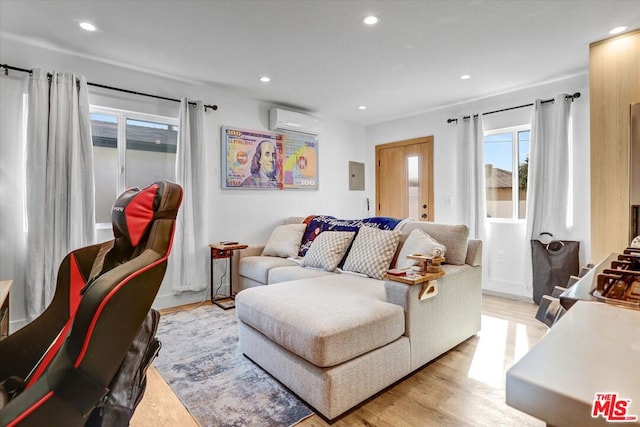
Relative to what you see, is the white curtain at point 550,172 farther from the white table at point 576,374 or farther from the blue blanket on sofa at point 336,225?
the white table at point 576,374

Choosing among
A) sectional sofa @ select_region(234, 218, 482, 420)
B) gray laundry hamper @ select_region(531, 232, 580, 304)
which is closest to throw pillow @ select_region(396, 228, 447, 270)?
sectional sofa @ select_region(234, 218, 482, 420)

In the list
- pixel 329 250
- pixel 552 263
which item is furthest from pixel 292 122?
pixel 552 263

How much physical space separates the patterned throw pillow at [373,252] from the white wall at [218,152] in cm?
177

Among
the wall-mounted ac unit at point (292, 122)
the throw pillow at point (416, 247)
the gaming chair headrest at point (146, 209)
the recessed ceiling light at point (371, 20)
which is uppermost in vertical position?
the recessed ceiling light at point (371, 20)

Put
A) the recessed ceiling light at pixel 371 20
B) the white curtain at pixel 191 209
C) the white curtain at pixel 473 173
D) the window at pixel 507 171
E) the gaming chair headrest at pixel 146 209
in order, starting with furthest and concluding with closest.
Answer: the white curtain at pixel 473 173
the window at pixel 507 171
the white curtain at pixel 191 209
the recessed ceiling light at pixel 371 20
the gaming chair headrest at pixel 146 209

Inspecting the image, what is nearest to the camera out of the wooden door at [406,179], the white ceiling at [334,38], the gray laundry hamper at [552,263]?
the white ceiling at [334,38]

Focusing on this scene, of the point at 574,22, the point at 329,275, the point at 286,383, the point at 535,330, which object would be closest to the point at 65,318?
the point at 286,383

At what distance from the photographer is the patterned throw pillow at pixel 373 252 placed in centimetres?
265

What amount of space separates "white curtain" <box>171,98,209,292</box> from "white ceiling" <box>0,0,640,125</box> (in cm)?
44

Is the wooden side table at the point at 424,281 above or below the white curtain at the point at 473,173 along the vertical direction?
below

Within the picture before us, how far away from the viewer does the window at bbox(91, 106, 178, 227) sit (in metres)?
3.20

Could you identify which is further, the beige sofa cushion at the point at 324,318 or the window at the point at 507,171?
the window at the point at 507,171

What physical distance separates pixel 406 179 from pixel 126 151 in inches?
147

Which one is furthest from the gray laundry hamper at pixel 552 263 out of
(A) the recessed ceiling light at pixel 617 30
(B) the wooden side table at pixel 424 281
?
(B) the wooden side table at pixel 424 281
